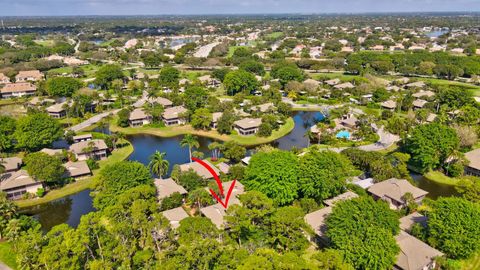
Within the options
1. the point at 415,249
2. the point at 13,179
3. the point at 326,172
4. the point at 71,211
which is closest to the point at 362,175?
the point at 326,172

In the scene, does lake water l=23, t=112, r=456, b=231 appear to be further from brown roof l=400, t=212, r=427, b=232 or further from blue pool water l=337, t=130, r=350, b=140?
brown roof l=400, t=212, r=427, b=232

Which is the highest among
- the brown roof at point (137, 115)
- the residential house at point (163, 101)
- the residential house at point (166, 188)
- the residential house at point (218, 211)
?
the residential house at point (163, 101)

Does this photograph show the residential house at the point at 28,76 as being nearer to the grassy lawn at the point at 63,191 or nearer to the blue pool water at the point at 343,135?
the grassy lawn at the point at 63,191

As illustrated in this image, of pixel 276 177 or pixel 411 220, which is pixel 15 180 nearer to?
pixel 276 177

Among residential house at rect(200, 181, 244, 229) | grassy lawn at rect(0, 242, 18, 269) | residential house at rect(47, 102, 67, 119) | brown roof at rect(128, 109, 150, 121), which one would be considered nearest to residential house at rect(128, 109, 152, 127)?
brown roof at rect(128, 109, 150, 121)

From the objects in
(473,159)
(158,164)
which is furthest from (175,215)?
(473,159)

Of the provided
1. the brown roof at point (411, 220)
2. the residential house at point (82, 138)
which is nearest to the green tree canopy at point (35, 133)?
the residential house at point (82, 138)

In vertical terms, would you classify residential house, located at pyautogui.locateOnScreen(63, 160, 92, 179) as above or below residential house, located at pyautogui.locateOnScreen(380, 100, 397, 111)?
below
